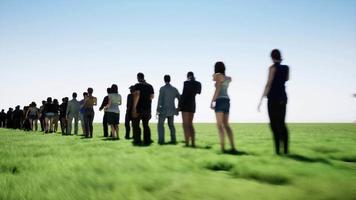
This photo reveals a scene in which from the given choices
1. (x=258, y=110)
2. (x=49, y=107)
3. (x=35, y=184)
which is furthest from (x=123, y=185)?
(x=49, y=107)

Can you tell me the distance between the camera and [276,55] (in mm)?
9156

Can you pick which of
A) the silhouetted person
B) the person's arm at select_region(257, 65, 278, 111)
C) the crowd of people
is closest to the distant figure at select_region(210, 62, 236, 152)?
the crowd of people

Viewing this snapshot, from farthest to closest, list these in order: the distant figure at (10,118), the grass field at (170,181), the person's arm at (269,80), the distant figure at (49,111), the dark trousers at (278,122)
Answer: the distant figure at (10,118), the distant figure at (49,111), the person's arm at (269,80), the dark trousers at (278,122), the grass field at (170,181)

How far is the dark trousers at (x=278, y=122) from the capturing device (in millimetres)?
8945

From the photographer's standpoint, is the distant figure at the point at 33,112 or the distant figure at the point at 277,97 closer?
the distant figure at the point at 277,97

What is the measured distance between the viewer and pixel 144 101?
547 inches

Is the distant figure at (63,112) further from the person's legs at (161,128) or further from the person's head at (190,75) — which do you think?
the person's head at (190,75)

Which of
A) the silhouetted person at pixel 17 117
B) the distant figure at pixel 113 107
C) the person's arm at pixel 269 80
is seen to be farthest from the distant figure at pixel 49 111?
the person's arm at pixel 269 80

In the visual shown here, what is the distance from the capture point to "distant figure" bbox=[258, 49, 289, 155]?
8.97 m

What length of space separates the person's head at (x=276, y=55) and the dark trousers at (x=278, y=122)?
96cm

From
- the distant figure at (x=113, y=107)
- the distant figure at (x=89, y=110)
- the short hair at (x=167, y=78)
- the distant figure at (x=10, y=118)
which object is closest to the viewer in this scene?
the short hair at (x=167, y=78)

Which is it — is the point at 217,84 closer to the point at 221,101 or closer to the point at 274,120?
the point at 221,101

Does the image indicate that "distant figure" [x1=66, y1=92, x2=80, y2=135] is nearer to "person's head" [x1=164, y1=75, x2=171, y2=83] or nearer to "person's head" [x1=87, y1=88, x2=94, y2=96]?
"person's head" [x1=87, y1=88, x2=94, y2=96]

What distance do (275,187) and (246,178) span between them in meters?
0.94
